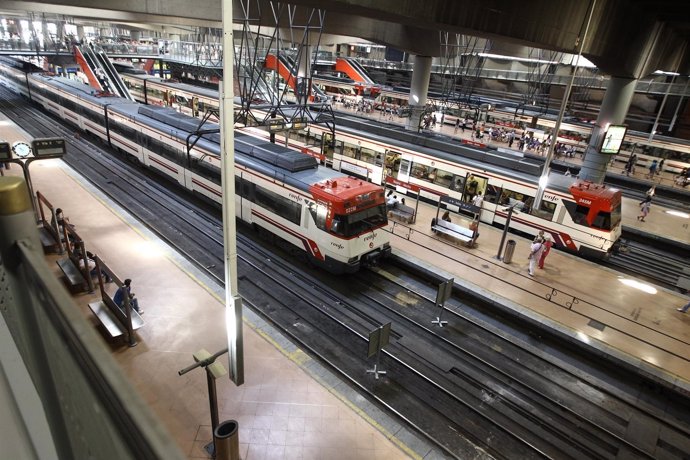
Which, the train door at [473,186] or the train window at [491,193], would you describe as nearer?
the train window at [491,193]

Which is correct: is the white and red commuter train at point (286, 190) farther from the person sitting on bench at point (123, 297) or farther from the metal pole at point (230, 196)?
the metal pole at point (230, 196)

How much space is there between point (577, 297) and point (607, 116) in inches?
442

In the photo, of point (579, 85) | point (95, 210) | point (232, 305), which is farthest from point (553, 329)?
point (579, 85)

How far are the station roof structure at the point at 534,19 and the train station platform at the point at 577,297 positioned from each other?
Result: 7.28m

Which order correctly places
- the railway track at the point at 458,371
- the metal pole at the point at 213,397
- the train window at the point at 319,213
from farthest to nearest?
1. the train window at the point at 319,213
2. the railway track at the point at 458,371
3. the metal pole at the point at 213,397

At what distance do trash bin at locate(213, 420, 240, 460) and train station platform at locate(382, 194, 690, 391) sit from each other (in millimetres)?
8779

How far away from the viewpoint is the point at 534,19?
504 inches

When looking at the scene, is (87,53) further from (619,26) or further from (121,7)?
(619,26)

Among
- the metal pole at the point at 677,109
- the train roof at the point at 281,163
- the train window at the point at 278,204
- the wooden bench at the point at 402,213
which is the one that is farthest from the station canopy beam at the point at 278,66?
the metal pole at the point at 677,109

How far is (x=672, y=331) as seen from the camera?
1206 cm

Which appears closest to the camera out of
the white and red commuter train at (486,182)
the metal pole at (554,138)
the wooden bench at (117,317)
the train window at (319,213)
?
the wooden bench at (117,317)

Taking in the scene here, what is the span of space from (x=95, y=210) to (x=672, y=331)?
19.4m

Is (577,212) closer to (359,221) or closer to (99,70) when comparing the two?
(359,221)

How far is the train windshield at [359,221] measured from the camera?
1210 centimetres
